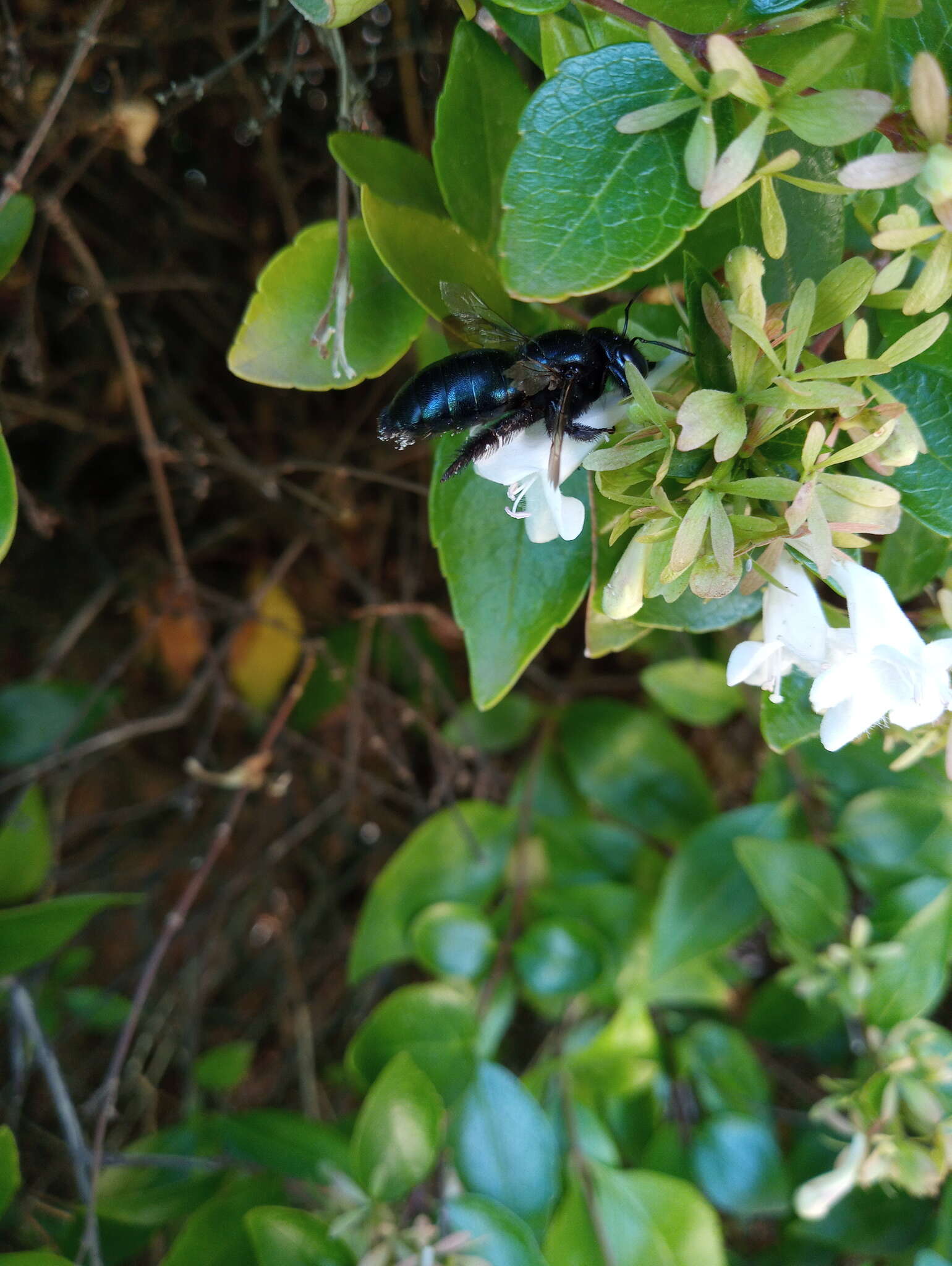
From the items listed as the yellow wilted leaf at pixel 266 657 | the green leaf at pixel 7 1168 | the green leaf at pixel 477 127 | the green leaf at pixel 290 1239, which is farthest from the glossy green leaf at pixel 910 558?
the yellow wilted leaf at pixel 266 657

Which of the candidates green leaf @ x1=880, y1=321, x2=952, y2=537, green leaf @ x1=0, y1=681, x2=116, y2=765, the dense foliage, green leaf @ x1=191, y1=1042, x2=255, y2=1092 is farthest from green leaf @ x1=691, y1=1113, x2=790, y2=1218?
green leaf @ x1=0, y1=681, x2=116, y2=765

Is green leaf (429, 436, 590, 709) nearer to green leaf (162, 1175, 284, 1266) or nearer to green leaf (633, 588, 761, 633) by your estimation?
green leaf (633, 588, 761, 633)

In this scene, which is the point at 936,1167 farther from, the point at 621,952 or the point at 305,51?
the point at 305,51

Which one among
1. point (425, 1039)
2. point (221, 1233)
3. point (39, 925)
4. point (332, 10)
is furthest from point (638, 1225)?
point (332, 10)

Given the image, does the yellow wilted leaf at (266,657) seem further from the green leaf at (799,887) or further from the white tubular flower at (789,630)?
the white tubular flower at (789,630)

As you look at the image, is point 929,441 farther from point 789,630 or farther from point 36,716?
point 36,716

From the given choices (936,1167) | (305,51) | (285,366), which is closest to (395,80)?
(305,51)
